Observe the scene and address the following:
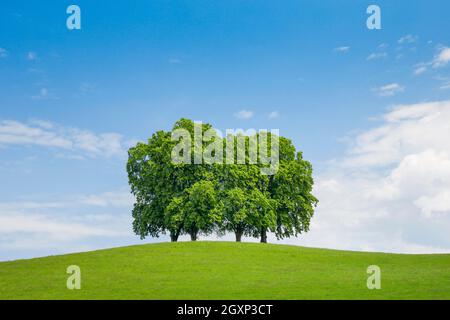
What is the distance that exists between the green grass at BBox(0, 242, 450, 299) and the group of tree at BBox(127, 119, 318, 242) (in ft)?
17.6

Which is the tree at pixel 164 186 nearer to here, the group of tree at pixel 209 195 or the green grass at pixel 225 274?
the group of tree at pixel 209 195

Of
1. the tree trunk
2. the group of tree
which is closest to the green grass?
the group of tree

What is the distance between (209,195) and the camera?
50.2 meters

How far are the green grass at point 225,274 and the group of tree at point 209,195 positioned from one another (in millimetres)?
5369

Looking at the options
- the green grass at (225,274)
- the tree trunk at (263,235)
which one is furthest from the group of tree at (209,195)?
the green grass at (225,274)

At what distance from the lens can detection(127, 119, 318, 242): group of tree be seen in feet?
167

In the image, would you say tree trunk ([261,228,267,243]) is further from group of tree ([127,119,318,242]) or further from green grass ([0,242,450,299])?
green grass ([0,242,450,299])

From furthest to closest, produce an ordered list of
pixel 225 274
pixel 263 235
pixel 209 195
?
pixel 263 235 < pixel 209 195 < pixel 225 274

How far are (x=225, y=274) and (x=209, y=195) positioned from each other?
17011 millimetres

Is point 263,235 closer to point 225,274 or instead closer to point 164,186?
point 164,186

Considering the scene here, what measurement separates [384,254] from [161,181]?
74.5 ft

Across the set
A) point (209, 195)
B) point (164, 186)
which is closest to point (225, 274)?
point (209, 195)
